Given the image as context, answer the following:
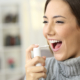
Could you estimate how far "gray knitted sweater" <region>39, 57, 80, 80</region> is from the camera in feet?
3.24

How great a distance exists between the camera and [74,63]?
0.99 metres

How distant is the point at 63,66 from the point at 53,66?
0.13 m

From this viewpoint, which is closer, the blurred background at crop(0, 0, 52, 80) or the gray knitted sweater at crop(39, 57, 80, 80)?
the gray knitted sweater at crop(39, 57, 80, 80)

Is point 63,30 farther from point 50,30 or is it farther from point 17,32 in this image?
point 17,32

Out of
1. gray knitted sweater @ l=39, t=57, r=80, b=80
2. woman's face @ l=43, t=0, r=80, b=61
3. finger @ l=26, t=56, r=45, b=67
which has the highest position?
woman's face @ l=43, t=0, r=80, b=61

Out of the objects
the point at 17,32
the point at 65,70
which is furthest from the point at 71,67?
the point at 17,32

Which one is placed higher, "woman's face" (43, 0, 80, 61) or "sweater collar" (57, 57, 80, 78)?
"woman's face" (43, 0, 80, 61)

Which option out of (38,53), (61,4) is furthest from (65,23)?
(38,53)

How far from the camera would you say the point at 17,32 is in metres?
3.54

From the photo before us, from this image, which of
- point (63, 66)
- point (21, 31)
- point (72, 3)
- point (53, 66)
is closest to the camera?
point (72, 3)

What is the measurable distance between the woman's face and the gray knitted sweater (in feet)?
0.15

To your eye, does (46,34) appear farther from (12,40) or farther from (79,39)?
(12,40)

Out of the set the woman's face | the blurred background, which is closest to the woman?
the woman's face

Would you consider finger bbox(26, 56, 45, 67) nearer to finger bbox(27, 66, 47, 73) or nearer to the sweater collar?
finger bbox(27, 66, 47, 73)
